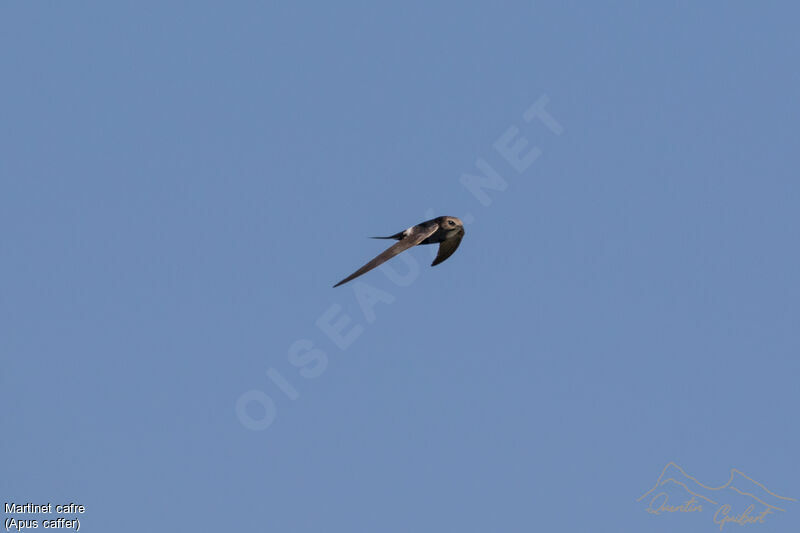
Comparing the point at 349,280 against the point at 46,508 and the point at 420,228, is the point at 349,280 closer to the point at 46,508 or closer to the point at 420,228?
the point at 420,228

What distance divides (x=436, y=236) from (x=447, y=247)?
1058 mm

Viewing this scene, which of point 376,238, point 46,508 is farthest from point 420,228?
point 46,508

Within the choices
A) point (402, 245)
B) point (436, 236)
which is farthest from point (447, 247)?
point (402, 245)

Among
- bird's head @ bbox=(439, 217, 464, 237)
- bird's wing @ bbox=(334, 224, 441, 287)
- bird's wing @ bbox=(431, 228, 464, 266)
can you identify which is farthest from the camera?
bird's wing @ bbox=(431, 228, 464, 266)

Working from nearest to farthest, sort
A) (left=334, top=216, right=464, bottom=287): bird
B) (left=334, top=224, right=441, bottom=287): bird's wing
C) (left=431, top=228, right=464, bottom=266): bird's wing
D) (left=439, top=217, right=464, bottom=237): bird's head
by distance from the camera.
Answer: (left=334, top=224, right=441, bottom=287): bird's wing < (left=334, top=216, right=464, bottom=287): bird < (left=439, top=217, right=464, bottom=237): bird's head < (left=431, top=228, right=464, bottom=266): bird's wing

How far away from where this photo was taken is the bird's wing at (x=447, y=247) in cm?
6412

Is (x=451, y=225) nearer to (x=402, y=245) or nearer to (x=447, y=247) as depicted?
(x=447, y=247)

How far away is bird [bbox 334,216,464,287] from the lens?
61.7m

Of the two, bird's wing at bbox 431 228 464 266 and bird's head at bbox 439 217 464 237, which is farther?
bird's wing at bbox 431 228 464 266

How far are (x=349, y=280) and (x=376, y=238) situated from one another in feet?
18.1

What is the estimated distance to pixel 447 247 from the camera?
211 feet

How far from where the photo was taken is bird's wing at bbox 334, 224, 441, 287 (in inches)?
2286

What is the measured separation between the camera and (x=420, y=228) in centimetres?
6309

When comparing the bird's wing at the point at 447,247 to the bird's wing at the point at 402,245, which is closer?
the bird's wing at the point at 402,245
